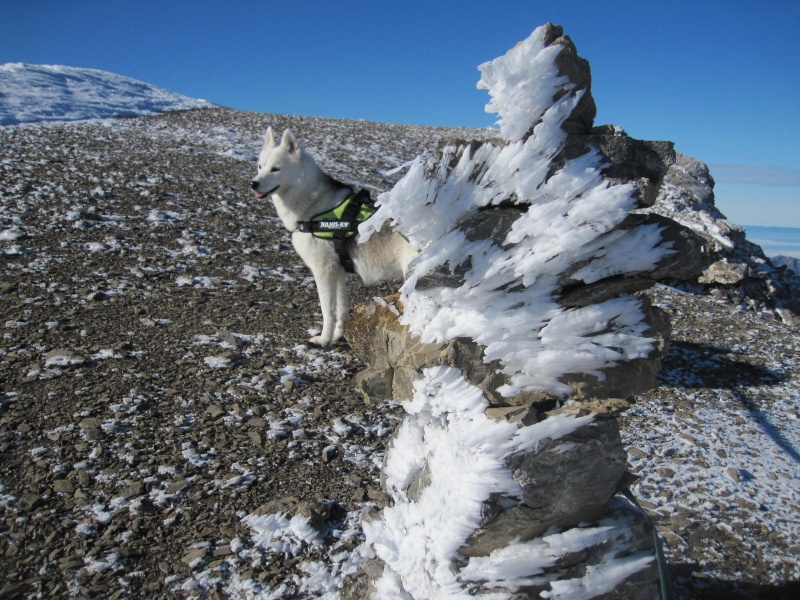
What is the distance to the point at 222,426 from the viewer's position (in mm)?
4609

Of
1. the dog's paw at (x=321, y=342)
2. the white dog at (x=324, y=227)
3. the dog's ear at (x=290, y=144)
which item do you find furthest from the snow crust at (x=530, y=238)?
the dog's ear at (x=290, y=144)

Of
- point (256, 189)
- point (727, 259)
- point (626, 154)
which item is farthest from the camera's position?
point (727, 259)

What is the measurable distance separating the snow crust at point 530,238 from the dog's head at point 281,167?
4222 mm

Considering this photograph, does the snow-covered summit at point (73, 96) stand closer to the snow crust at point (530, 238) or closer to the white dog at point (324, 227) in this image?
the white dog at point (324, 227)

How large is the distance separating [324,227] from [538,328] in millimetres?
4012

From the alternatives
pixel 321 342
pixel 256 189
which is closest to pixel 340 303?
pixel 321 342

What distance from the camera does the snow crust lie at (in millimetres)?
2150

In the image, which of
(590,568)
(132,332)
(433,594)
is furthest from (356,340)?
(132,332)

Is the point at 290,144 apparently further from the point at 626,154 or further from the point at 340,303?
the point at 626,154

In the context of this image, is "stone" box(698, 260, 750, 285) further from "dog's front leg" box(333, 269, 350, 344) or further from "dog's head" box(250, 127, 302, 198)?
"dog's head" box(250, 127, 302, 198)

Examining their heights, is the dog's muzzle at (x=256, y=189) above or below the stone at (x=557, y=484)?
above

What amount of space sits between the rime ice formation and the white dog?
3494mm

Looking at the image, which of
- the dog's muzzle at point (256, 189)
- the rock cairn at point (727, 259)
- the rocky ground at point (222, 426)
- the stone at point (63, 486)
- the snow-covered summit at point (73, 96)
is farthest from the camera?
the snow-covered summit at point (73, 96)

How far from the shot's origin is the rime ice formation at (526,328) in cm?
217
